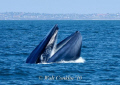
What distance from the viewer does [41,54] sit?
27016 millimetres

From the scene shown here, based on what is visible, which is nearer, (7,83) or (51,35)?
(7,83)

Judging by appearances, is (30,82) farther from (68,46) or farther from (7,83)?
(68,46)

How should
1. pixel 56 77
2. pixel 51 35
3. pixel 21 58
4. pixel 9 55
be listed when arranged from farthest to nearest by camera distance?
pixel 9 55
pixel 21 58
pixel 51 35
pixel 56 77

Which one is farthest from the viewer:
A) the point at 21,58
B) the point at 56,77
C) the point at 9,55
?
the point at 9,55

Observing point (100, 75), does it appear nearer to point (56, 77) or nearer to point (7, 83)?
point (56, 77)

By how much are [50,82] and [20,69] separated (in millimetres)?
4415

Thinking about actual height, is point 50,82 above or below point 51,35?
below

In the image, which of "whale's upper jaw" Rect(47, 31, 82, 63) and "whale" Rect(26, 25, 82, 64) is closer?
"whale" Rect(26, 25, 82, 64)

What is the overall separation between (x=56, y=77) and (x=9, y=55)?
1179cm

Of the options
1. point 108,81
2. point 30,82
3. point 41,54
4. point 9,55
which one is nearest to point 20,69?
point 41,54

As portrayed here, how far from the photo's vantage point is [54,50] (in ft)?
91.0

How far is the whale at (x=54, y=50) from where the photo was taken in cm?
2730

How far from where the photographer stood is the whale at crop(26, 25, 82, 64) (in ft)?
89.6

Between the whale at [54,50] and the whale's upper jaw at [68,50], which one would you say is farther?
the whale's upper jaw at [68,50]
